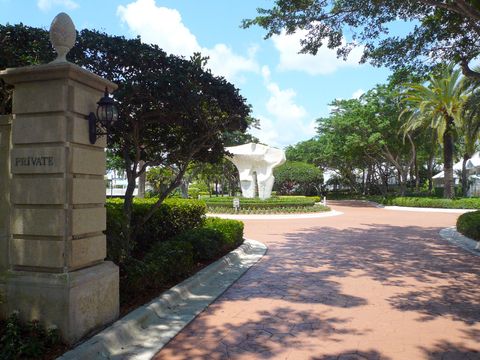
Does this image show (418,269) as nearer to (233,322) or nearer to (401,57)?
(233,322)

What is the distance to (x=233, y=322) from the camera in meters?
5.41

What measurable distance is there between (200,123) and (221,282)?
3002mm

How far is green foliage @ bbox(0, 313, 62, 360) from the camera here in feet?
12.8

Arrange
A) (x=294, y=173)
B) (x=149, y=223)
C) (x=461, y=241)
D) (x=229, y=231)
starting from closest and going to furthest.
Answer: (x=149, y=223) < (x=229, y=231) < (x=461, y=241) < (x=294, y=173)

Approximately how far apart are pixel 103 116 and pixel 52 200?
1.09 m

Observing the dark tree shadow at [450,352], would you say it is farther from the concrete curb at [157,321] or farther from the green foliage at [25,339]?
the green foliage at [25,339]

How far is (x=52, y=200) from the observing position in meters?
4.46

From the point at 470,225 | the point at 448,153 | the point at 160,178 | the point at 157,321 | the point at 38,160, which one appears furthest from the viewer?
the point at 160,178

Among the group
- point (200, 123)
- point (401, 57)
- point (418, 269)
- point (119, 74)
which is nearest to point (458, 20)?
point (401, 57)

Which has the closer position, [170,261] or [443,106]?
[170,261]

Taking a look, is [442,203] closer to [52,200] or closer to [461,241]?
[461,241]

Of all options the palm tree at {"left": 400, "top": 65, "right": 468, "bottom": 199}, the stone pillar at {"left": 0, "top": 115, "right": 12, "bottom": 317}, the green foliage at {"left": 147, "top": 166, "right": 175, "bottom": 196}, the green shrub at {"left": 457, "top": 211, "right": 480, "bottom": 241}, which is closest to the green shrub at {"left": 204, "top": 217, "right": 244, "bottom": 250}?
the stone pillar at {"left": 0, "top": 115, "right": 12, "bottom": 317}

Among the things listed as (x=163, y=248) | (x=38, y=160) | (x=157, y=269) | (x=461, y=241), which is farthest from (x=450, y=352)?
(x=461, y=241)

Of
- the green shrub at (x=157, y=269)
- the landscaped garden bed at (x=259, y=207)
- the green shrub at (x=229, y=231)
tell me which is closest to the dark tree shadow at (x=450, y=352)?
the green shrub at (x=157, y=269)
